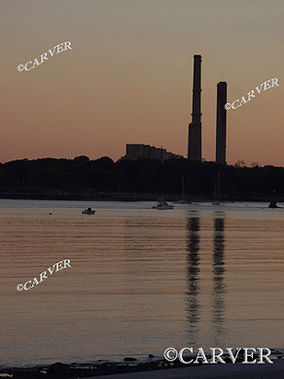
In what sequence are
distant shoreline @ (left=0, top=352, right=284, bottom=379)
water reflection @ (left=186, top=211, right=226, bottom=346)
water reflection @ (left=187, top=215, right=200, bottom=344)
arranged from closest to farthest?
1. distant shoreline @ (left=0, top=352, right=284, bottom=379)
2. water reflection @ (left=186, top=211, right=226, bottom=346)
3. water reflection @ (left=187, top=215, right=200, bottom=344)

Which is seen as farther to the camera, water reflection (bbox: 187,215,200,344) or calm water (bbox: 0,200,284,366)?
water reflection (bbox: 187,215,200,344)

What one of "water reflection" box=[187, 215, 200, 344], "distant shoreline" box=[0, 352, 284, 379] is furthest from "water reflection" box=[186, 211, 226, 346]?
"distant shoreline" box=[0, 352, 284, 379]

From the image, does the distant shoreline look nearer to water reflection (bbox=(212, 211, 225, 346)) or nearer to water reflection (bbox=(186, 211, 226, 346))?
water reflection (bbox=(186, 211, 226, 346))

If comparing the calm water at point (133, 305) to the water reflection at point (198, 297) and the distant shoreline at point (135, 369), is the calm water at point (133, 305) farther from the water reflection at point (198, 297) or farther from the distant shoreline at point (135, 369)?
the distant shoreline at point (135, 369)

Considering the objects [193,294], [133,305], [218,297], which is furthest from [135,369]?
[193,294]

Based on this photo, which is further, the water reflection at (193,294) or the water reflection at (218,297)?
the water reflection at (193,294)

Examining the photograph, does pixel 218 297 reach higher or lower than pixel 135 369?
lower

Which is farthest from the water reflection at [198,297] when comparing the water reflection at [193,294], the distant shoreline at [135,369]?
the distant shoreline at [135,369]

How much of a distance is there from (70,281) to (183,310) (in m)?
8.57

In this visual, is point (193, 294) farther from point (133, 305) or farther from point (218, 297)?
point (133, 305)

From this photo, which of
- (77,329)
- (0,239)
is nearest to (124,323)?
(77,329)

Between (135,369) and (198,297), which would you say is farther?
(198,297)

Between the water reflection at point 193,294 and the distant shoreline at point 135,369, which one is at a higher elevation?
the distant shoreline at point 135,369

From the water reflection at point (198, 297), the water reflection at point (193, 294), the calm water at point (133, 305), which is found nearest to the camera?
the calm water at point (133, 305)
